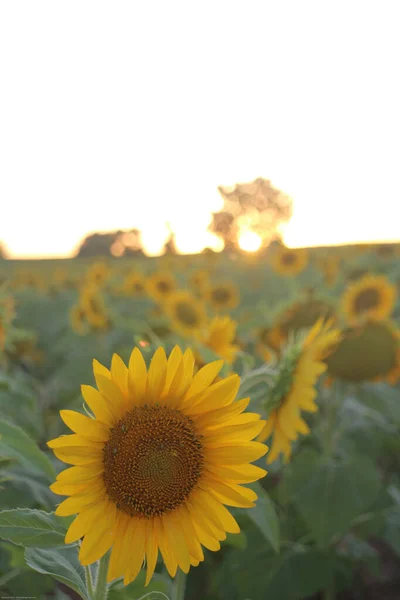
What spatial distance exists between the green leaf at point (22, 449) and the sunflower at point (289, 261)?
9.06m

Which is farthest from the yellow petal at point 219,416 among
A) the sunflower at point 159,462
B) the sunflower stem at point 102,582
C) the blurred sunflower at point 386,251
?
the blurred sunflower at point 386,251

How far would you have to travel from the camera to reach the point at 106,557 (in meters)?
1.33

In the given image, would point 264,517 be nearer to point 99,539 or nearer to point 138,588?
point 138,588

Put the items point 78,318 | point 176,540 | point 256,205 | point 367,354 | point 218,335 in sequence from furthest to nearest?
1. point 256,205
2. point 78,318
3. point 367,354
4. point 218,335
5. point 176,540

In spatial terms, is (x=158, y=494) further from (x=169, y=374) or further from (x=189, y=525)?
(x=169, y=374)

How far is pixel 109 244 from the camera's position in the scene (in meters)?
39.4

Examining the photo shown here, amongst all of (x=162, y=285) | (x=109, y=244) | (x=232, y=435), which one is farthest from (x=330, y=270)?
(x=109, y=244)

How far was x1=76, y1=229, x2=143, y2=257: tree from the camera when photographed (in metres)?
31.6

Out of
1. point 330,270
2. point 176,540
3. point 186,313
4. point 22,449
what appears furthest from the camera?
point 330,270

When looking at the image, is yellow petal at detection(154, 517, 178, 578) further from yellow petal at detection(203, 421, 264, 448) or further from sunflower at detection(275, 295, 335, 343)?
sunflower at detection(275, 295, 335, 343)

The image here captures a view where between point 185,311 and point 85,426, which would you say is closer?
point 85,426

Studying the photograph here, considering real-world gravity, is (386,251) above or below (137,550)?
above

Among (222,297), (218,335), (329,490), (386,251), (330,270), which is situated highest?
(386,251)

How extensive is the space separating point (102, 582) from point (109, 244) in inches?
1526
